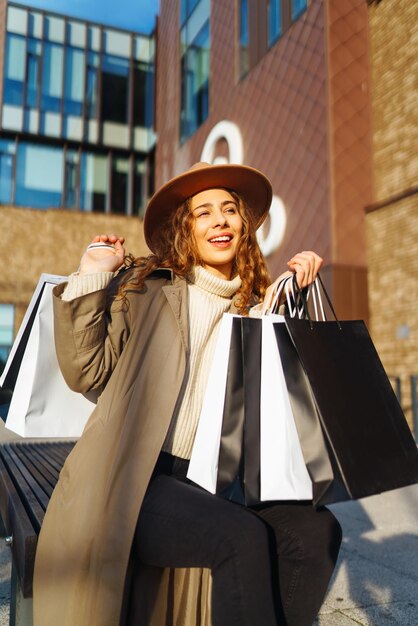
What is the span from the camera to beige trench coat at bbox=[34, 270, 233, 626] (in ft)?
5.26

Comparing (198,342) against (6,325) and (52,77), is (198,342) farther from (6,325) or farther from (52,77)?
(52,77)

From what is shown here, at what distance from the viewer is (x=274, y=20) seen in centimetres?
1273

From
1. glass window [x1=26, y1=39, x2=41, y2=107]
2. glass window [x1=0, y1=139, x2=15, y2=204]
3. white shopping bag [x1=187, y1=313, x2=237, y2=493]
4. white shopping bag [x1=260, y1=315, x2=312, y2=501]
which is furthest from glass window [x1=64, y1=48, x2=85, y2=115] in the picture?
white shopping bag [x1=260, y1=315, x2=312, y2=501]

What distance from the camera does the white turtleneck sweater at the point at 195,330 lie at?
1825 millimetres

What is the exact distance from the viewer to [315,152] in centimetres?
1105

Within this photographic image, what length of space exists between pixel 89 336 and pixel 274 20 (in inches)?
512

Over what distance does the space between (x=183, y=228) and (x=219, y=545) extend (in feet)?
4.08

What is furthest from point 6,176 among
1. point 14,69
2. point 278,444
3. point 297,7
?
point 278,444

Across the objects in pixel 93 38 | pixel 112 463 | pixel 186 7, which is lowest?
pixel 112 463

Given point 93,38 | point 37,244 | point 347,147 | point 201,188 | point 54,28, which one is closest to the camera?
point 201,188

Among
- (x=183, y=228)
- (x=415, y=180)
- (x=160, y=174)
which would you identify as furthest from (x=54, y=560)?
(x=160, y=174)

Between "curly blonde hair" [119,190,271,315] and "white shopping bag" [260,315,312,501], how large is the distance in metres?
0.60

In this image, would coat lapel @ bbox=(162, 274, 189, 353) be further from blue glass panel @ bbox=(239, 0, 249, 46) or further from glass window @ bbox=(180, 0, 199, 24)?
glass window @ bbox=(180, 0, 199, 24)

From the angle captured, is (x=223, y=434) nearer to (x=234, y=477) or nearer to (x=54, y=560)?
(x=234, y=477)
